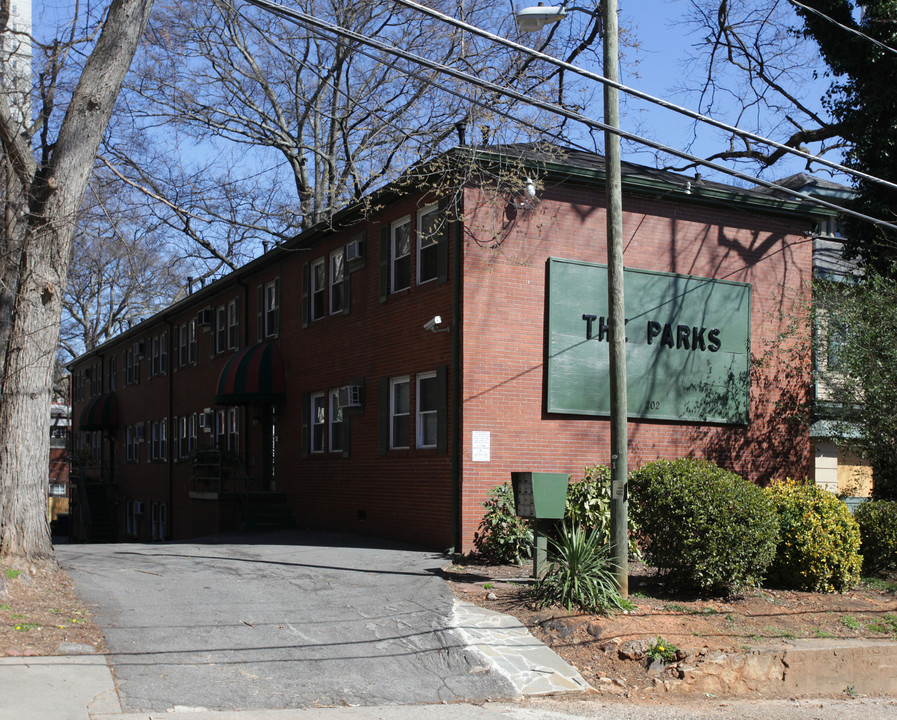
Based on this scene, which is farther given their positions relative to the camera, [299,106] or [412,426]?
[299,106]

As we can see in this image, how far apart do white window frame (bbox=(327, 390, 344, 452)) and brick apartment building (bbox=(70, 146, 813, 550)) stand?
0.04 m

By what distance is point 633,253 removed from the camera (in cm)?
1784

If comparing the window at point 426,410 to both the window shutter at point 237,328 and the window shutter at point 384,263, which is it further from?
the window shutter at point 237,328

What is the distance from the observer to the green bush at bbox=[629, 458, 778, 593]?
1160 centimetres

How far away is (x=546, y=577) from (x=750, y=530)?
2636 mm

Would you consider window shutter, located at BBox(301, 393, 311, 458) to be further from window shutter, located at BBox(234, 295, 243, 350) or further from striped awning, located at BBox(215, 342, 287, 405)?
window shutter, located at BBox(234, 295, 243, 350)

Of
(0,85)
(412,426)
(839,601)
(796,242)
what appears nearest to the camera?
(839,601)

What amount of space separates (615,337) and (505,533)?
13.2 feet

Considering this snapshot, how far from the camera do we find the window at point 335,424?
20984 millimetres

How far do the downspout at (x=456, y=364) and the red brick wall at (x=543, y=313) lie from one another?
14cm

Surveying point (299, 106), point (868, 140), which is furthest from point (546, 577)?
point (299, 106)

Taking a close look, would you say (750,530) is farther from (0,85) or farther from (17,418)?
(0,85)

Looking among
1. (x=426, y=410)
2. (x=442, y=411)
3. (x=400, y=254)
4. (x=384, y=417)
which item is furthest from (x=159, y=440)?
(x=442, y=411)

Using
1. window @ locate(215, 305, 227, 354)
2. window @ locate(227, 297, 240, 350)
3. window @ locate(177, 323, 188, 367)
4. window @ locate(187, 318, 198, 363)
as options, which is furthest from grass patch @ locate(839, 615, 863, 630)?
window @ locate(177, 323, 188, 367)
